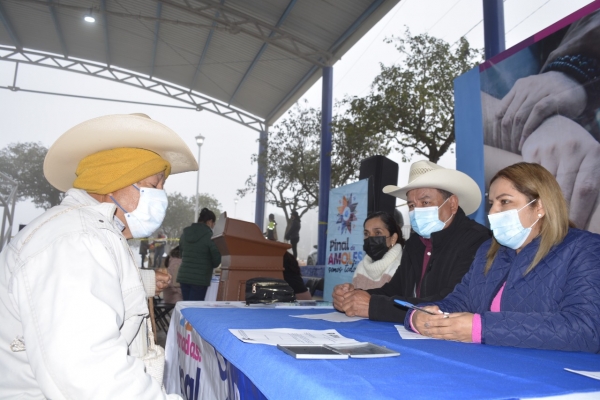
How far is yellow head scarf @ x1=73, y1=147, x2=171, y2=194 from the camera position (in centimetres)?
152

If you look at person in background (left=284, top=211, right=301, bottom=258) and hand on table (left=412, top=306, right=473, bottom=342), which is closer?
hand on table (left=412, top=306, right=473, bottom=342)

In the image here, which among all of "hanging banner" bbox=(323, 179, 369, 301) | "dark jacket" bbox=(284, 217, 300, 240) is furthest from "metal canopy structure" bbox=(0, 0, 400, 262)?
"hanging banner" bbox=(323, 179, 369, 301)

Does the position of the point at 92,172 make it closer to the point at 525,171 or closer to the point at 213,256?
the point at 525,171

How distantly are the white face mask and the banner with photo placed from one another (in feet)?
11.4

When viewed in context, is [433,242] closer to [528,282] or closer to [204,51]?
[528,282]

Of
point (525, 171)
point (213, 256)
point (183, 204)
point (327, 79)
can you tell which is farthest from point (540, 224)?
point (183, 204)

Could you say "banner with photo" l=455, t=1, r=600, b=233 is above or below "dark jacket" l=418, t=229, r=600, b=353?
above

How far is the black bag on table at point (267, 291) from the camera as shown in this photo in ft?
9.62

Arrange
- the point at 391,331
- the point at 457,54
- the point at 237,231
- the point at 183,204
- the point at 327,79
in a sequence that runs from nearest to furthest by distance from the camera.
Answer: the point at 391,331
the point at 237,231
the point at 457,54
the point at 327,79
the point at 183,204

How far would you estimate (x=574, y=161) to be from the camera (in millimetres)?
3797

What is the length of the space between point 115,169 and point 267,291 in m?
1.65

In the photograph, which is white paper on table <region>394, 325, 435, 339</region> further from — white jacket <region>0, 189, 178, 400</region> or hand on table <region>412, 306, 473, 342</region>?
white jacket <region>0, 189, 178, 400</region>

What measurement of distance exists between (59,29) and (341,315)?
58.3 ft

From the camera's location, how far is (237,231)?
4.03 m
